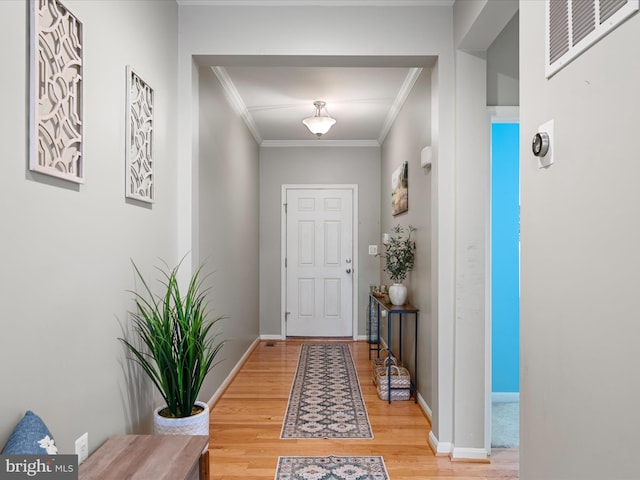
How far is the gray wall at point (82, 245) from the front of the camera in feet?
4.35

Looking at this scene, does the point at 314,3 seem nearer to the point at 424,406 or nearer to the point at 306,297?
the point at 424,406

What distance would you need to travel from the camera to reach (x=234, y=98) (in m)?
4.36

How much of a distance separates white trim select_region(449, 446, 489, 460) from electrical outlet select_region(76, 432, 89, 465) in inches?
78.0

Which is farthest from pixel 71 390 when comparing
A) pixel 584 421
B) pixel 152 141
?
pixel 584 421

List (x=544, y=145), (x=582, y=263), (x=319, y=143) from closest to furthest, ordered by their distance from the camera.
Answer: (x=582, y=263)
(x=544, y=145)
(x=319, y=143)

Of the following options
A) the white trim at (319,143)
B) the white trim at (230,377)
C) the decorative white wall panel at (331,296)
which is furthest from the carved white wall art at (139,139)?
the decorative white wall panel at (331,296)

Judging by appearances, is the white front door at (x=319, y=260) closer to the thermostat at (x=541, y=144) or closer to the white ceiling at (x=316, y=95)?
the white ceiling at (x=316, y=95)

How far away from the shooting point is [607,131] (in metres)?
1.15

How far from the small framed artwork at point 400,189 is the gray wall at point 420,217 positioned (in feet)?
0.22

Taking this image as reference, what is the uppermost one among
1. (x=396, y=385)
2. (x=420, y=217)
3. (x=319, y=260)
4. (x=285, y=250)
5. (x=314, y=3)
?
(x=314, y=3)

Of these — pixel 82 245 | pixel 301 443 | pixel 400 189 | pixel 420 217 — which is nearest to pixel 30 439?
pixel 82 245

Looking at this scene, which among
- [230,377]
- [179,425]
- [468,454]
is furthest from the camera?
[230,377]

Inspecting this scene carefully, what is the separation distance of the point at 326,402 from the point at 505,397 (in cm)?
147

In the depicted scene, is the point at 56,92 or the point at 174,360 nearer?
the point at 56,92
